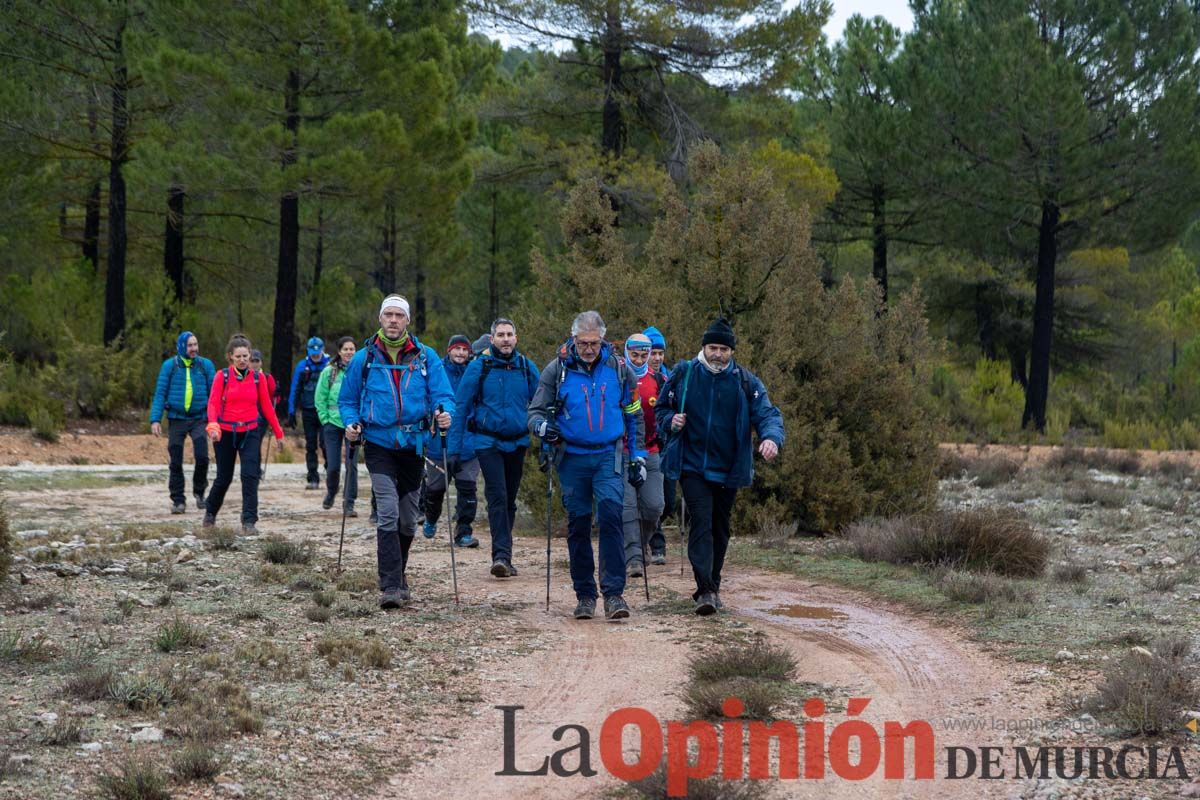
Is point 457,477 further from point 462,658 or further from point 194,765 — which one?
point 194,765

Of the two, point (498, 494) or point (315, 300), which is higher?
point (315, 300)

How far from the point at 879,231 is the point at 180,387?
78.4 ft

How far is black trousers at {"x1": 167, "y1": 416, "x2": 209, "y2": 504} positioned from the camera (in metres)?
15.3

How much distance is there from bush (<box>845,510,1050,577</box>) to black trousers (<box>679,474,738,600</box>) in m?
2.62

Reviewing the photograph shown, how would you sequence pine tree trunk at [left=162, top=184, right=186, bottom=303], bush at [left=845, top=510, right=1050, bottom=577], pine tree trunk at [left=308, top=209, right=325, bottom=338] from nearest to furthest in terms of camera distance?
bush at [left=845, top=510, right=1050, bottom=577]
pine tree trunk at [left=162, top=184, right=186, bottom=303]
pine tree trunk at [left=308, top=209, right=325, bottom=338]

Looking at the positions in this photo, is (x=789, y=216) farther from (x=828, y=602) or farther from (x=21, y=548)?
(x=21, y=548)

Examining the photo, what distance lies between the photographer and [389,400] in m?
9.08

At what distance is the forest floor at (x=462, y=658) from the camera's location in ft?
18.1

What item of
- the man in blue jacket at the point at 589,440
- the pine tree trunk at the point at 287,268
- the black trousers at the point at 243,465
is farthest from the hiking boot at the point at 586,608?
the pine tree trunk at the point at 287,268

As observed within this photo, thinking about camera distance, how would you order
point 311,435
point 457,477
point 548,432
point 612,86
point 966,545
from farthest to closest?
point 612,86 < point 311,435 < point 457,477 < point 966,545 < point 548,432

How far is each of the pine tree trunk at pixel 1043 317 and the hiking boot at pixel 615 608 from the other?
80.4 feet

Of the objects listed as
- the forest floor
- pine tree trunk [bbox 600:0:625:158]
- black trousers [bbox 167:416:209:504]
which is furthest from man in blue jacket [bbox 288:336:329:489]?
pine tree trunk [bbox 600:0:625:158]

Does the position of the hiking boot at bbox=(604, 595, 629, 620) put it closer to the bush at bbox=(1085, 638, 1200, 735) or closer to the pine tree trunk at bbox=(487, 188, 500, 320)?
the bush at bbox=(1085, 638, 1200, 735)

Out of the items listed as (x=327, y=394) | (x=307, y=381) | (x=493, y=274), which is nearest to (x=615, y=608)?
(x=327, y=394)
